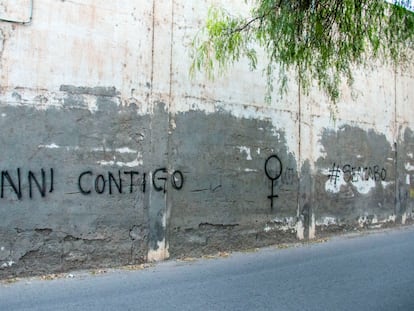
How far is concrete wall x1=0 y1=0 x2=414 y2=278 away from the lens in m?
6.67

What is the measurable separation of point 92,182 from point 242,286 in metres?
2.60

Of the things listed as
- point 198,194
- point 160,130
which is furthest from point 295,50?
point 198,194

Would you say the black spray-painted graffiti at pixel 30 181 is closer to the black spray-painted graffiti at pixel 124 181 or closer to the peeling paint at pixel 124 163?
the black spray-painted graffiti at pixel 124 181

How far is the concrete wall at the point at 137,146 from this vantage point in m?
6.67

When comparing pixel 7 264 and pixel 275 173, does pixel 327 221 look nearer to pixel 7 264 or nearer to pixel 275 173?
pixel 275 173

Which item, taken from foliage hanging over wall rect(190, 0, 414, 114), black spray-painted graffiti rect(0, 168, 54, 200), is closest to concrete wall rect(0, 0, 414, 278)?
black spray-painted graffiti rect(0, 168, 54, 200)

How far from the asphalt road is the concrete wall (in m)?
0.56

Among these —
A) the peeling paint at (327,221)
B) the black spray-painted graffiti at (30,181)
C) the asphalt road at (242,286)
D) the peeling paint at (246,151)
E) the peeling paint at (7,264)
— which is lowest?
the asphalt road at (242,286)

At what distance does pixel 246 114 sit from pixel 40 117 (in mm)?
3785

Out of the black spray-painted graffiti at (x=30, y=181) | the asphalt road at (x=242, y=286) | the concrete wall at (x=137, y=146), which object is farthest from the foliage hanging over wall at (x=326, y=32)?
the black spray-painted graffiti at (x=30, y=181)

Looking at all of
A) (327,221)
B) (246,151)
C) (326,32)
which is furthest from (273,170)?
(326,32)

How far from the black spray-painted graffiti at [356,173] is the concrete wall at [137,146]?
0.15 m

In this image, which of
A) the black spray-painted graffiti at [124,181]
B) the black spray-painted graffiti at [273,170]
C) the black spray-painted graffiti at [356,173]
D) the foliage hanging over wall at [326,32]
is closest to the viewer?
the foliage hanging over wall at [326,32]

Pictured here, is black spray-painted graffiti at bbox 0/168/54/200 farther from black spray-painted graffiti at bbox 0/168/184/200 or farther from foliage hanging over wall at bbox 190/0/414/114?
foliage hanging over wall at bbox 190/0/414/114
